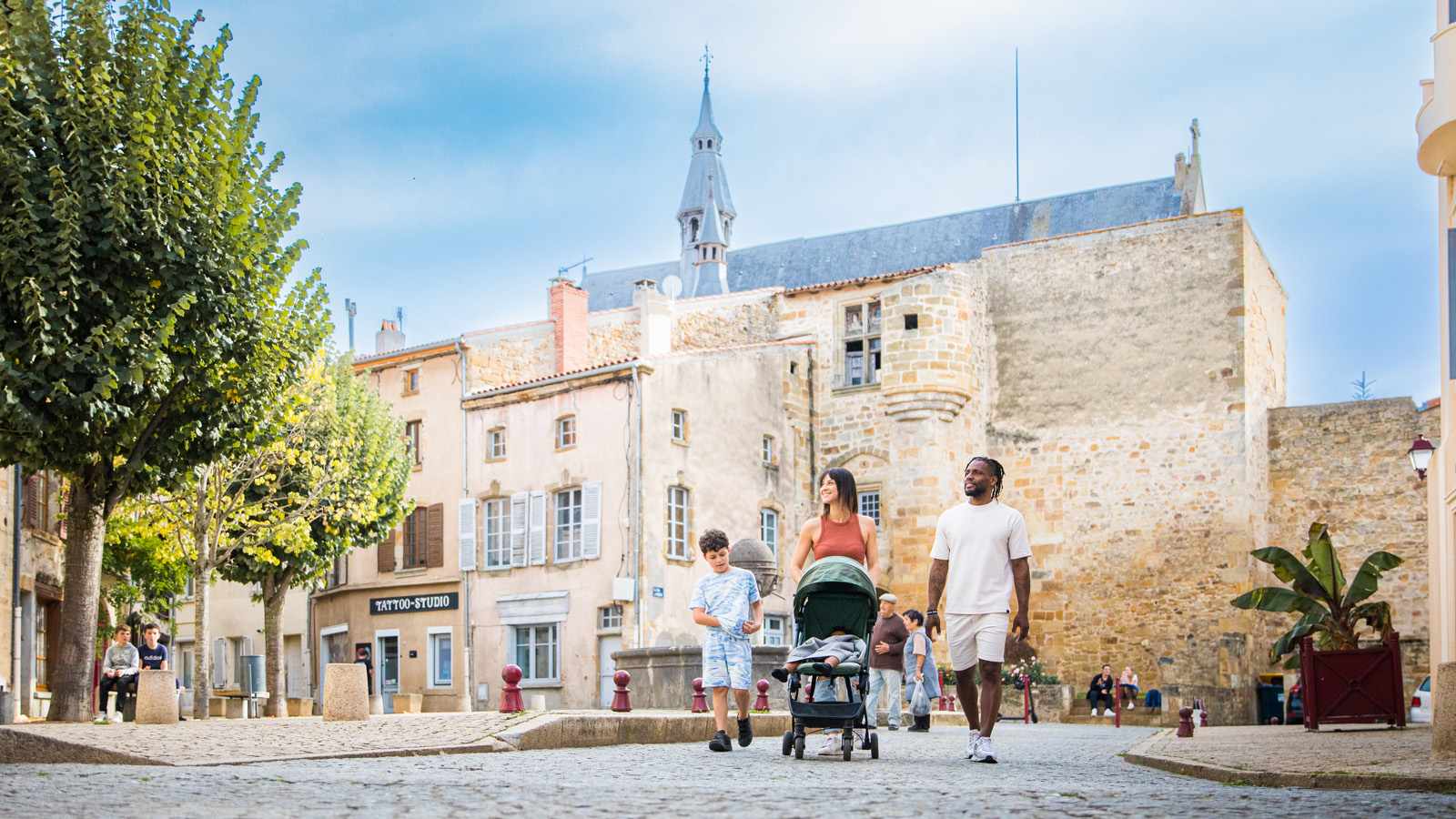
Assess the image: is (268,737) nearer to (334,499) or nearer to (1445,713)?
(1445,713)

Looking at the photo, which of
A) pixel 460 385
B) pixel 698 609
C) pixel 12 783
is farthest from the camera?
pixel 460 385

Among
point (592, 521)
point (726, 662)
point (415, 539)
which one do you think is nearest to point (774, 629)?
point (592, 521)

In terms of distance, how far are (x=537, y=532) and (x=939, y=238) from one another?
796 inches

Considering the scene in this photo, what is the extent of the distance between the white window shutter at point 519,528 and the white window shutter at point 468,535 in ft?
3.80

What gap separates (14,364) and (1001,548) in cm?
908

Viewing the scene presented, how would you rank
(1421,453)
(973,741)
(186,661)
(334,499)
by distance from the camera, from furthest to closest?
(186,661) → (334,499) → (1421,453) → (973,741)

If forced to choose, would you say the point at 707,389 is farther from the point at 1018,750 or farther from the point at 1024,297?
the point at 1018,750

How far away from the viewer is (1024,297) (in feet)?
116

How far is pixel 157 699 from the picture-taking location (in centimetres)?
1450

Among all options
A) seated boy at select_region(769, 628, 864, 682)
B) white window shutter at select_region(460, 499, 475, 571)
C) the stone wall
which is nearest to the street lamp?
seated boy at select_region(769, 628, 864, 682)

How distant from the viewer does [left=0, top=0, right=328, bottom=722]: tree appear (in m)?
13.7

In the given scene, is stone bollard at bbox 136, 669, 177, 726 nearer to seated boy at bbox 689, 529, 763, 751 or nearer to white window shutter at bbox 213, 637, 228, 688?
seated boy at bbox 689, 529, 763, 751

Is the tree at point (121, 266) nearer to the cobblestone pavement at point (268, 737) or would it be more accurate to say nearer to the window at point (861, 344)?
the cobblestone pavement at point (268, 737)

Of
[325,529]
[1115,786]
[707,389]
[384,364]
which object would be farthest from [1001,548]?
[384,364]
